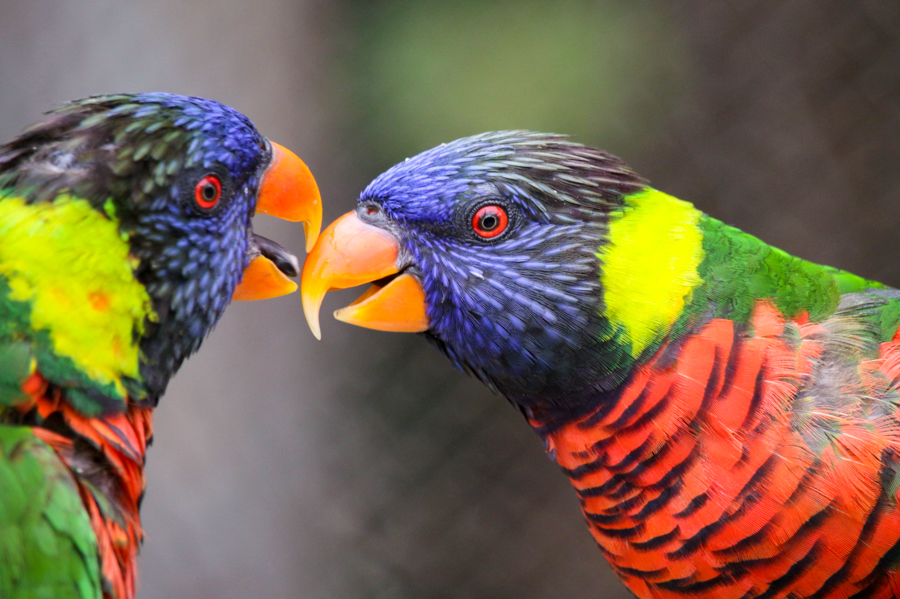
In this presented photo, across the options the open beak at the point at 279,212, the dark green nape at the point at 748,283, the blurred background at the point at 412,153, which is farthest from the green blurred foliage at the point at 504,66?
the dark green nape at the point at 748,283

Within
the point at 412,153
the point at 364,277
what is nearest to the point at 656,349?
the point at 364,277

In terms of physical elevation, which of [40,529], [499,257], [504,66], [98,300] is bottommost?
[40,529]

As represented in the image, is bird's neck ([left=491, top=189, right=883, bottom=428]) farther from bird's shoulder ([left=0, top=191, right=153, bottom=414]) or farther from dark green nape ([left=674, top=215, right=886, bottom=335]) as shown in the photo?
bird's shoulder ([left=0, top=191, right=153, bottom=414])

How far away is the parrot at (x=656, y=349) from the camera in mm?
1032

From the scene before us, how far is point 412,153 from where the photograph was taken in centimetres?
257

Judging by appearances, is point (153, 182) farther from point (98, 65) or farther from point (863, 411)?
point (98, 65)

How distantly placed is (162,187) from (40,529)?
1.70 ft

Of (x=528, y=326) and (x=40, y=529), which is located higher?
(x=528, y=326)

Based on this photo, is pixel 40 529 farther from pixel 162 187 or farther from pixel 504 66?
pixel 504 66

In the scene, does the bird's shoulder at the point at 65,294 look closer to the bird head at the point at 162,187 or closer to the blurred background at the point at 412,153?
the bird head at the point at 162,187

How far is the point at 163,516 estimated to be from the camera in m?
2.95

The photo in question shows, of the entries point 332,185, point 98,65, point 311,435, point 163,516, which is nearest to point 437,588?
point 311,435

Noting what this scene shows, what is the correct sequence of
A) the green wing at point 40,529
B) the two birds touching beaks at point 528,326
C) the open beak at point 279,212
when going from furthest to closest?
the open beak at point 279,212
the two birds touching beaks at point 528,326
the green wing at point 40,529

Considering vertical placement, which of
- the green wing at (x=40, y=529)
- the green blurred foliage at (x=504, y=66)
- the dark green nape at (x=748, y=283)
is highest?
the green blurred foliage at (x=504, y=66)
